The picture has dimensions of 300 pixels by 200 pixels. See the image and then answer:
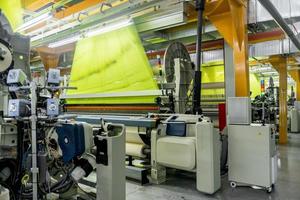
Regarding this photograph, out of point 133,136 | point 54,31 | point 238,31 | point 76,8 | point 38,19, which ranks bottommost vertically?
point 133,136

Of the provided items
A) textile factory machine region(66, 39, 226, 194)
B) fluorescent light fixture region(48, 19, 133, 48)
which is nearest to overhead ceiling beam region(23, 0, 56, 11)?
fluorescent light fixture region(48, 19, 133, 48)

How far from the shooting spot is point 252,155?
3863 mm

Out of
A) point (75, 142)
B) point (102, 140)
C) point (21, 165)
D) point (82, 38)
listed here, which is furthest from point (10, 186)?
point (82, 38)

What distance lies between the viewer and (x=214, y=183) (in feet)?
12.1

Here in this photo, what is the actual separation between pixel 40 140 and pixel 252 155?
2954mm

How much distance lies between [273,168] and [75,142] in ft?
9.61

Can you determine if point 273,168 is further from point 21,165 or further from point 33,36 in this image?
point 33,36

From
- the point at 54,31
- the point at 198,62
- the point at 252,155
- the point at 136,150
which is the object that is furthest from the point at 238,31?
the point at 54,31

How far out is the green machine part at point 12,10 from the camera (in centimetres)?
401

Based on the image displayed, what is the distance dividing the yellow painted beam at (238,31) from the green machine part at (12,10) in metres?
3.38

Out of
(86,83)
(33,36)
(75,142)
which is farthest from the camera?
(33,36)

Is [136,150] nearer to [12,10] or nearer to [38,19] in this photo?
[38,19]

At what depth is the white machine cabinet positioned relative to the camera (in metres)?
3.76

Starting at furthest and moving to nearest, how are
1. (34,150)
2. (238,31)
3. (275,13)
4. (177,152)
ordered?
(238,31)
(275,13)
(177,152)
(34,150)
